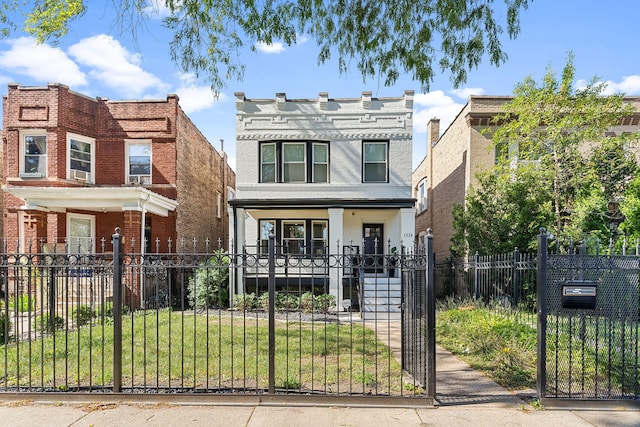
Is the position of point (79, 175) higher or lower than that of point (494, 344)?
higher

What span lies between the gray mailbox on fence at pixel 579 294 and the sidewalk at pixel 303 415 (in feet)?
4.32

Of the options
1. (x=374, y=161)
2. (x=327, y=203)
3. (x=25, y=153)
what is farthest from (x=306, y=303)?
(x=25, y=153)

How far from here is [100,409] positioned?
16.7 feet

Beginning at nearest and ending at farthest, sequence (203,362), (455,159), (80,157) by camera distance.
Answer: (203,362)
(80,157)
(455,159)

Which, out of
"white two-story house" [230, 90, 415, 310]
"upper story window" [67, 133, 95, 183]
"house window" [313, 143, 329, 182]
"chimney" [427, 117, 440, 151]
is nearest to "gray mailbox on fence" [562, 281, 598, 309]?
"white two-story house" [230, 90, 415, 310]

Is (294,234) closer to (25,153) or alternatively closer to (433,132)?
(433,132)

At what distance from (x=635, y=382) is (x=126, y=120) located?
1807 cm

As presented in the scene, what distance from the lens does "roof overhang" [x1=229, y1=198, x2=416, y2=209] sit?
16.3 metres

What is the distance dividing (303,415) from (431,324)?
1946 millimetres

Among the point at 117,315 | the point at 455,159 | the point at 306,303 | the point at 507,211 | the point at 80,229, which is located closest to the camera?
the point at 117,315

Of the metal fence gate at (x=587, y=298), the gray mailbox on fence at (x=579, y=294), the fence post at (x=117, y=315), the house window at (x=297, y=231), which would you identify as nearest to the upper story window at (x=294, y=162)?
the house window at (x=297, y=231)

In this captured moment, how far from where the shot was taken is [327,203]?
1636 centimetres

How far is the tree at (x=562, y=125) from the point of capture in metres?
12.6

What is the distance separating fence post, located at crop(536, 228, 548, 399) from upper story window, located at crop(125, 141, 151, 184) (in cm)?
1557
